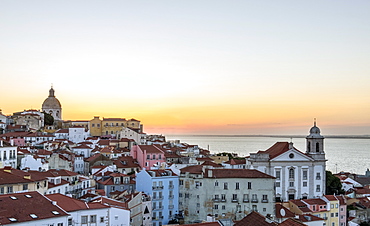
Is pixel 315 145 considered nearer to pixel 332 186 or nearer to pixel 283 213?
pixel 332 186

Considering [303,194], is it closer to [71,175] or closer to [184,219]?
[184,219]

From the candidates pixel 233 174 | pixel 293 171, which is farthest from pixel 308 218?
pixel 293 171

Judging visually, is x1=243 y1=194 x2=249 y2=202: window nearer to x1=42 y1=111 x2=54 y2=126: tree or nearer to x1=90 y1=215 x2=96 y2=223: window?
x1=90 y1=215 x2=96 y2=223: window

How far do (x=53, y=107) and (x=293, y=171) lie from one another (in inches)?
3013

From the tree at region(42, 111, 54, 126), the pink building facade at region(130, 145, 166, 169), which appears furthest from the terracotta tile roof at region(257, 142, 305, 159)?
the tree at region(42, 111, 54, 126)

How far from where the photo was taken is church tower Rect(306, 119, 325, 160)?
52.0 m

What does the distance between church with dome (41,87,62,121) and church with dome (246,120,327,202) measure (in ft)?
237

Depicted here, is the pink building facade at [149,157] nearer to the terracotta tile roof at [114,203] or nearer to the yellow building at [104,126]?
the terracotta tile roof at [114,203]

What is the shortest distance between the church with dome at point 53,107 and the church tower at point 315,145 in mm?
73000

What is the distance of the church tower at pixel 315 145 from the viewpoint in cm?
5200

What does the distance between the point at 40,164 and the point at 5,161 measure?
3.21 metres

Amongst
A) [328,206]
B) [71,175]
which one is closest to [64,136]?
[71,175]

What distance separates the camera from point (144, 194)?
37.3 meters

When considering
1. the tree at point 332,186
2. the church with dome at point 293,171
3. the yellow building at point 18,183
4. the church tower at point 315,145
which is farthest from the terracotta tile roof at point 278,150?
the yellow building at point 18,183
